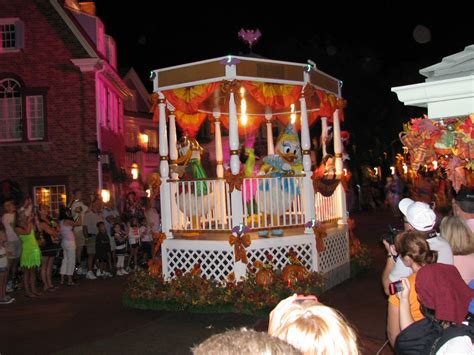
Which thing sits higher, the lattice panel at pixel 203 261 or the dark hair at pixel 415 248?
the dark hair at pixel 415 248

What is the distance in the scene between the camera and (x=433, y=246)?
14.9 feet

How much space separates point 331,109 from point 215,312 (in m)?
5.08

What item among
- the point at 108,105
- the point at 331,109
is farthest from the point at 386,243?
the point at 108,105

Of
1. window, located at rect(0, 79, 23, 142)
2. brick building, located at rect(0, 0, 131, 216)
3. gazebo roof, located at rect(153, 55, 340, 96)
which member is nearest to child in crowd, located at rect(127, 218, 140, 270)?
gazebo roof, located at rect(153, 55, 340, 96)

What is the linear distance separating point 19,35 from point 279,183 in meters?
13.3

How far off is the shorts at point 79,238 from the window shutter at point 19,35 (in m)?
9.27

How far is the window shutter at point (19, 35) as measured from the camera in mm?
19828

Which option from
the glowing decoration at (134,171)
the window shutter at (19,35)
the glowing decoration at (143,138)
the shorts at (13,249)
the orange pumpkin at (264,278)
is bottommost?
the orange pumpkin at (264,278)

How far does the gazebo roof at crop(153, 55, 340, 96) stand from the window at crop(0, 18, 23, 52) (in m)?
11.3

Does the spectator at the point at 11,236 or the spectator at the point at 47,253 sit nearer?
the spectator at the point at 11,236

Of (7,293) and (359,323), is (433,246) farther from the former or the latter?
(7,293)

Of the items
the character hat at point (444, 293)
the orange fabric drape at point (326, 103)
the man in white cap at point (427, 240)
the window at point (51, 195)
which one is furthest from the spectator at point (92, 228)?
the character hat at point (444, 293)

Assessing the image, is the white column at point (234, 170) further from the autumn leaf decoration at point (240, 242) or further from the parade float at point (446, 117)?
the parade float at point (446, 117)

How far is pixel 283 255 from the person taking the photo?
10.2 m
